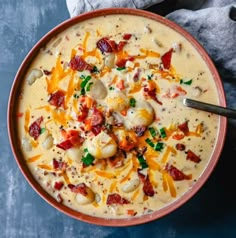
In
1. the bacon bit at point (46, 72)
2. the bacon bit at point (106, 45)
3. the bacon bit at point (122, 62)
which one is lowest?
the bacon bit at point (122, 62)

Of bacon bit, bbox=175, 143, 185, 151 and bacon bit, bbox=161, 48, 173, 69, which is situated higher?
bacon bit, bbox=161, 48, 173, 69

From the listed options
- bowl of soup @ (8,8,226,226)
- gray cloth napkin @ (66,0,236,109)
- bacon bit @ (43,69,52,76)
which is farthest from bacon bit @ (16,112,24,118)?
gray cloth napkin @ (66,0,236,109)

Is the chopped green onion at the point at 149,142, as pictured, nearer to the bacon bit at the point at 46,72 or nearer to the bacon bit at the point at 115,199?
the bacon bit at the point at 115,199

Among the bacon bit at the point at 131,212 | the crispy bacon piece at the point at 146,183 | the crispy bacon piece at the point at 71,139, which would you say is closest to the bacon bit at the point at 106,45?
the crispy bacon piece at the point at 71,139

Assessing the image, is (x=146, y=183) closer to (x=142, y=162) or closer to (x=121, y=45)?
(x=142, y=162)

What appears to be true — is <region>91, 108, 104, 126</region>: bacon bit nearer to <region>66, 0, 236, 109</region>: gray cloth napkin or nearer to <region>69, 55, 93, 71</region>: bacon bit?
<region>69, 55, 93, 71</region>: bacon bit

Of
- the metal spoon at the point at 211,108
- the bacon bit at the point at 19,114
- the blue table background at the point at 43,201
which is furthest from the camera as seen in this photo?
the blue table background at the point at 43,201
